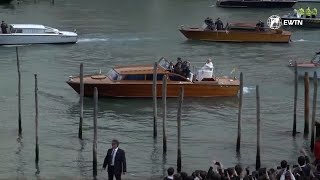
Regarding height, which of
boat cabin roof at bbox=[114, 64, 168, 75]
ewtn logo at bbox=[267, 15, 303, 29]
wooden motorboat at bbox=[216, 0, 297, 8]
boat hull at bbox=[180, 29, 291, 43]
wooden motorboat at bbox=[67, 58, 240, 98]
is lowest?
wooden motorboat at bbox=[67, 58, 240, 98]

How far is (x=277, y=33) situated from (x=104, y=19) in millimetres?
18190

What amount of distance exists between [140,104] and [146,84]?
0.94m

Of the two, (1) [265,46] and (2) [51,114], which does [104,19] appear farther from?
(2) [51,114]

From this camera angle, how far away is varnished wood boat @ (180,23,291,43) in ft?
174

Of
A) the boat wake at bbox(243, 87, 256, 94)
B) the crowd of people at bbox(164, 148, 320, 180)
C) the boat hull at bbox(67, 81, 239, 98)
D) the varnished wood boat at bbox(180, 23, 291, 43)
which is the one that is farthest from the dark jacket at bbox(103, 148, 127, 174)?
the varnished wood boat at bbox(180, 23, 291, 43)

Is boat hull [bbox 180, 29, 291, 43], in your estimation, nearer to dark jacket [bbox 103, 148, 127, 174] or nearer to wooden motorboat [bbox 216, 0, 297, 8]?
wooden motorboat [bbox 216, 0, 297, 8]

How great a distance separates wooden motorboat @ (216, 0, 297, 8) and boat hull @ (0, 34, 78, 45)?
27250 mm

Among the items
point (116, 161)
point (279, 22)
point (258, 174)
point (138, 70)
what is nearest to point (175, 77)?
point (138, 70)

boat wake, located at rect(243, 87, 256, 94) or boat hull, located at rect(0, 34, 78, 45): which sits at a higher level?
boat hull, located at rect(0, 34, 78, 45)

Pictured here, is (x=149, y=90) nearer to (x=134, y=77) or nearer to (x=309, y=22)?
Result: (x=134, y=77)

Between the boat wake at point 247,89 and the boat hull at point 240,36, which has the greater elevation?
the boat hull at point 240,36

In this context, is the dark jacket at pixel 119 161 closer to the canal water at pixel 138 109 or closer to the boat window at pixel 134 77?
the canal water at pixel 138 109

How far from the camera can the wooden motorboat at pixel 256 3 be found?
75.8m

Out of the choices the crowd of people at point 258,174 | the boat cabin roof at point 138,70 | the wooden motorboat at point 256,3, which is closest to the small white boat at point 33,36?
the boat cabin roof at point 138,70
